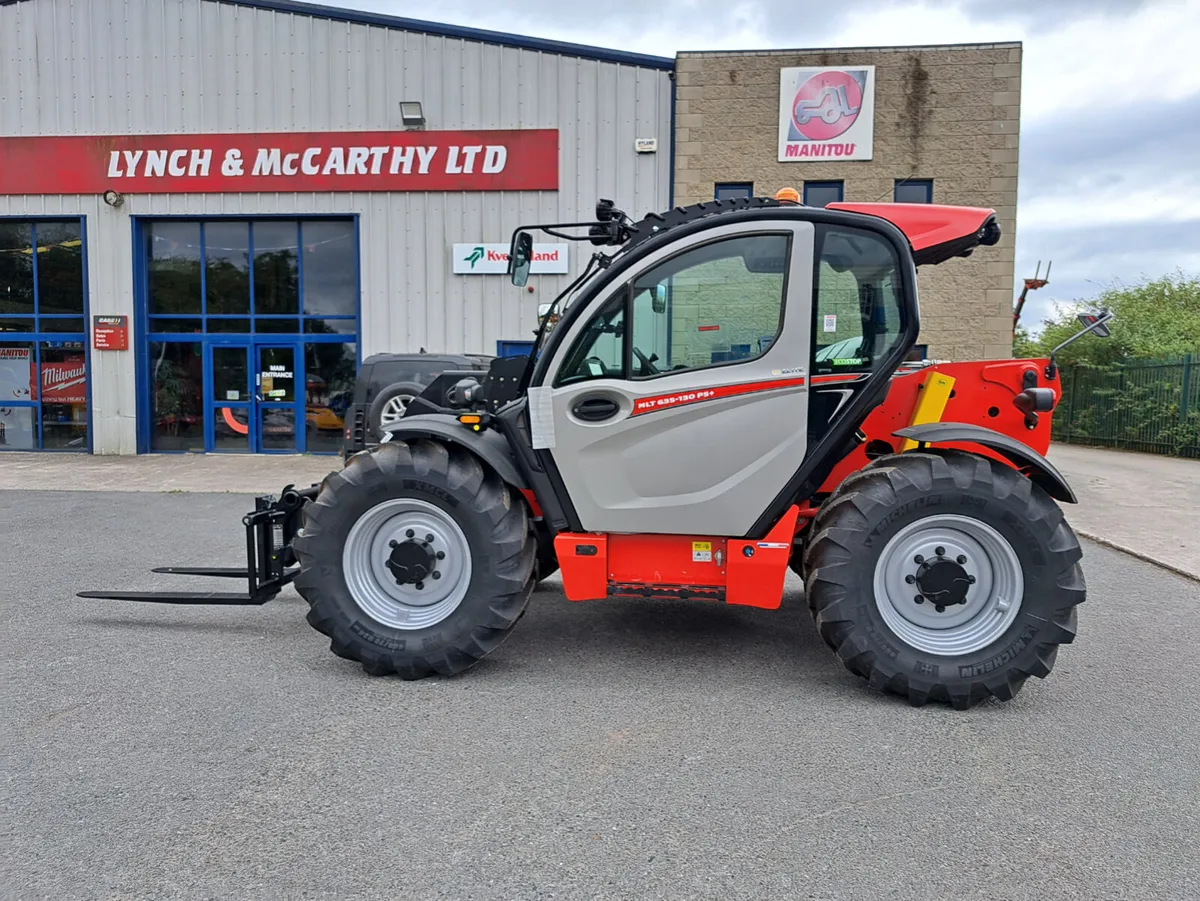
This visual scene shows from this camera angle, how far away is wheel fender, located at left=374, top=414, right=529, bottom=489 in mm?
4293

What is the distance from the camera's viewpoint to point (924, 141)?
15.0 m

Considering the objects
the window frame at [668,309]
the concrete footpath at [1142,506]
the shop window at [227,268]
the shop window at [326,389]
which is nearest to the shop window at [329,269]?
the shop window at [326,389]

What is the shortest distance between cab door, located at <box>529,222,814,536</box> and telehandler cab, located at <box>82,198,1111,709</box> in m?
0.01

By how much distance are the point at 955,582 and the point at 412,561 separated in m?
2.77

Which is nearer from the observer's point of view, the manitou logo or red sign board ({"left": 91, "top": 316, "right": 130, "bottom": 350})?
the manitou logo

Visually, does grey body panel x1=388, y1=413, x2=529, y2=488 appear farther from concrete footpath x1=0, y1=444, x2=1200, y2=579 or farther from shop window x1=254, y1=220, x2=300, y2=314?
shop window x1=254, y1=220, x2=300, y2=314

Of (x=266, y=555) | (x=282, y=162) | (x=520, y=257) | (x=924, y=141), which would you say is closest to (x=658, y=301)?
(x=520, y=257)

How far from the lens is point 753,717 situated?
3791 mm

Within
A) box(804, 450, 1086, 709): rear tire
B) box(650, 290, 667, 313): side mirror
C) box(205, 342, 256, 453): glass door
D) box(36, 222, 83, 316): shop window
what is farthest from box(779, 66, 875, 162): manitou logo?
box(36, 222, 83, 316): shop window

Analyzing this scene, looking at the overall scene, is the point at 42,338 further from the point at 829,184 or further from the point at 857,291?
the point at 857,291

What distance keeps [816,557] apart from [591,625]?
176 centimetres

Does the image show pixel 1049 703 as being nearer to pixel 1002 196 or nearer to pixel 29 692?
Answer: pixel 29 692

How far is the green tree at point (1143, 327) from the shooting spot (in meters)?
21.0

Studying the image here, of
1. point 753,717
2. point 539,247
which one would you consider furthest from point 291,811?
point 539,247
